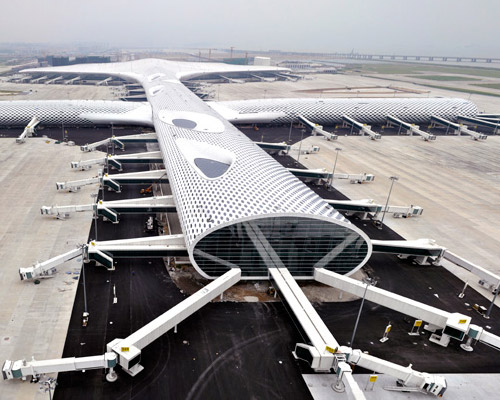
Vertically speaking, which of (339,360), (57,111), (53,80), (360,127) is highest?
(360,127)

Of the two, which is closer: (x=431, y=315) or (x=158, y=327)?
(x=158, y=327)

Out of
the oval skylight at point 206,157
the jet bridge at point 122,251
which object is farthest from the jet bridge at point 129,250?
the oval skylight at point 206,157

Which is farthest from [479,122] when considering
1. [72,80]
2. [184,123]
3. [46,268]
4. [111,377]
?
[72,80]

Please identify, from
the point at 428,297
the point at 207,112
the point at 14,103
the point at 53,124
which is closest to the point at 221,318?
the point at 428,297

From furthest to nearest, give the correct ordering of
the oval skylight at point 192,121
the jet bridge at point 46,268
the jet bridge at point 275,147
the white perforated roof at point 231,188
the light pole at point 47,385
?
the jet bridge at point 275,147 → the oval skylight at point 192,121 → the white perforated roof at point 231,188 → the jet bridge at point 46,268 → the light pole at point 47,385

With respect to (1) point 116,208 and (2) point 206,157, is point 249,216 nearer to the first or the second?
(2) point 206,157

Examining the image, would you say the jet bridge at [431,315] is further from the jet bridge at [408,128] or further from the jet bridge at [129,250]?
the jet bridge at [408,128]

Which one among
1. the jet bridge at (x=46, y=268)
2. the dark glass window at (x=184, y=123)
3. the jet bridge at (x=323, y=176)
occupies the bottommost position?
the jet bridge at (x=46, y=268)
